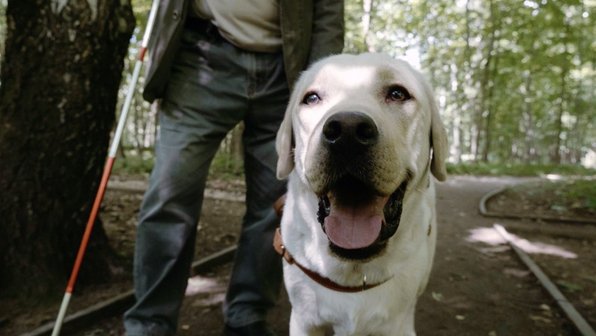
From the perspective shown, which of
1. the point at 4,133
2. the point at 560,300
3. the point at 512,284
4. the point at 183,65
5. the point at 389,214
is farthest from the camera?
the point at 512,284

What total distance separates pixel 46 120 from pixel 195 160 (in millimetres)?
1229

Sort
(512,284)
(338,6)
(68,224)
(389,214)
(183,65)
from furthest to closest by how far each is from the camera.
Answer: (512,284) < (68,224) < (338,6) < (183,65) < (389,214)

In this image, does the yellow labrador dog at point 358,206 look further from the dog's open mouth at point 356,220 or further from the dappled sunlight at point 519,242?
the dappled sunlight at point 519,242

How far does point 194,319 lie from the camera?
123 inches

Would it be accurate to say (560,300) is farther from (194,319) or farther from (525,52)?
(525,52)

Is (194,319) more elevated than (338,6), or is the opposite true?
(338,6)

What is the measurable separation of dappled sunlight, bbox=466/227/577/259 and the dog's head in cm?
378

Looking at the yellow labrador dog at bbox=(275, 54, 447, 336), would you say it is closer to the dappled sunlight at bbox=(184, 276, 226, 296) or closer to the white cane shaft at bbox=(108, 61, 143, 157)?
the white cane shaft at bbox=(108, 61, 143, 157)

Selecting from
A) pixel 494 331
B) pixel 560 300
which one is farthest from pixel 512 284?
pixel 494 331

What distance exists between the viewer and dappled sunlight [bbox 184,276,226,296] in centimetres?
364

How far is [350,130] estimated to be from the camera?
1.53m

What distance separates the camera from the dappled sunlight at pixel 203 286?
3.64m

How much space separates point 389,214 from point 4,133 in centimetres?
253

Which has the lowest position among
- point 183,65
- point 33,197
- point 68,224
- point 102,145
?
A: point 68,224
